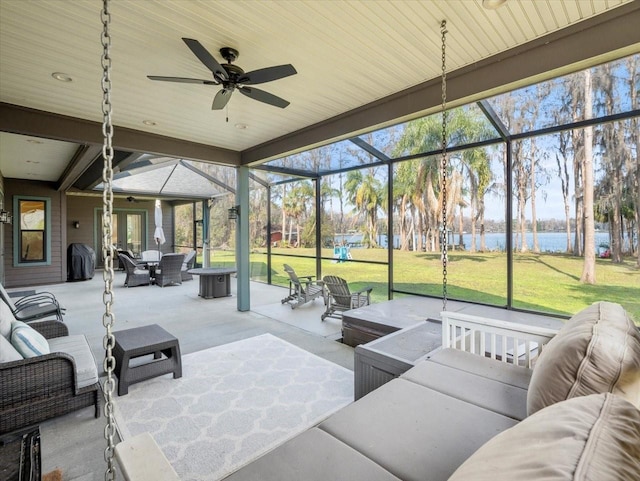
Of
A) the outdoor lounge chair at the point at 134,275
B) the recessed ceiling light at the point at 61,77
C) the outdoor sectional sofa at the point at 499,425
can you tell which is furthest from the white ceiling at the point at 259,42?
the outdoor lounge chair at the point at 134,275

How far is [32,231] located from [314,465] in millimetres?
11765

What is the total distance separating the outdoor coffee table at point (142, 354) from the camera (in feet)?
10.2

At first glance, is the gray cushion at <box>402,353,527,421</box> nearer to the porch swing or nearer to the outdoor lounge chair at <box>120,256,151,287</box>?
the porch swing

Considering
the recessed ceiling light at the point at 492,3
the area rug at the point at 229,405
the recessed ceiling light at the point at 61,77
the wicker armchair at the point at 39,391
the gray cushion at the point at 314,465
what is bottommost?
the area rug at the point at 229,405

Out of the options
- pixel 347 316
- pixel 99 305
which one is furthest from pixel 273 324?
pixel 99 305

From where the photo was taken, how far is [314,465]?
4.36 ft

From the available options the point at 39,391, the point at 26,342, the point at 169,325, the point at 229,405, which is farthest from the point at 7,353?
the point at 169,325

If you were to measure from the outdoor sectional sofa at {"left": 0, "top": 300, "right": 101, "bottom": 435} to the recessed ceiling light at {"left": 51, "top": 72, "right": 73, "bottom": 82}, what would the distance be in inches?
93.9

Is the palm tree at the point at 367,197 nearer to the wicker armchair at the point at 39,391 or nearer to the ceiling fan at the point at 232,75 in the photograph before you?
the ceiling fan at the point at 232,75

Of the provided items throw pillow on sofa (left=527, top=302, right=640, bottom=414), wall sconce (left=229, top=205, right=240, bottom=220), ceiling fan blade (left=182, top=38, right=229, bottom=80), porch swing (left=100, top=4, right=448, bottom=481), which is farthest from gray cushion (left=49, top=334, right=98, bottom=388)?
wall sconce (left=229, top=205, right=240, bottom=220)

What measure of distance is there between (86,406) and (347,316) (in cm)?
311

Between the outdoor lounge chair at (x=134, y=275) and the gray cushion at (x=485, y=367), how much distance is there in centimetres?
924

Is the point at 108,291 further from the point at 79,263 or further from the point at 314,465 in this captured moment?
the point at 79,263

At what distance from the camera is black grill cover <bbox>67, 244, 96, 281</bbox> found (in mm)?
10148
